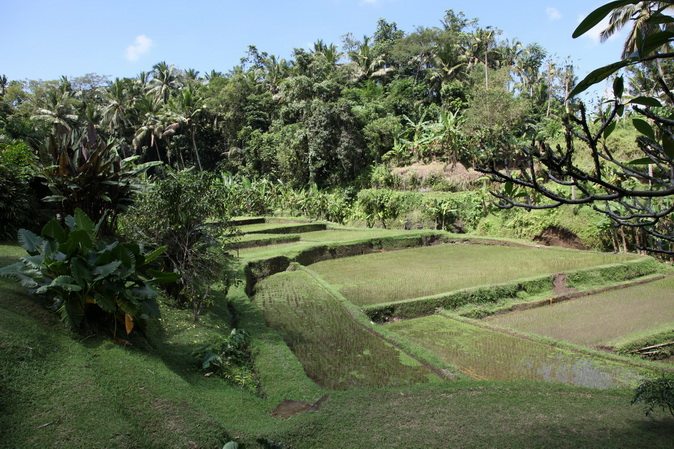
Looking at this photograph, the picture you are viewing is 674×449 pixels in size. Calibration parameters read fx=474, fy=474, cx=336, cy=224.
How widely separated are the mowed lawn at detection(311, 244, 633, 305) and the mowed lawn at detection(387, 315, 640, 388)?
194cm

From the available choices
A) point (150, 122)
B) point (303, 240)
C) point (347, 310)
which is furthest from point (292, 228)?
point (150, 122)

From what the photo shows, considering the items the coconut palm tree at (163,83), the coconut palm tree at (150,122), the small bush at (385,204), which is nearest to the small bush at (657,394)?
the small bush at (385,204)

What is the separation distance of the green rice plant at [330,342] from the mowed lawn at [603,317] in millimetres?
Answer: 2824

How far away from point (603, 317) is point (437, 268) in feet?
15.9

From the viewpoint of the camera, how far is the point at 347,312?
905cm

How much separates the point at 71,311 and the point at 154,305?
2.59 ft

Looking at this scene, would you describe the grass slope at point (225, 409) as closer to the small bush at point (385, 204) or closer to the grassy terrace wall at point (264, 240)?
the grassy terrace wall at point (264, 240)

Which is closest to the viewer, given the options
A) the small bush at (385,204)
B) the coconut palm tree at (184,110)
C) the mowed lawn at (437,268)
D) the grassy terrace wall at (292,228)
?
the mowed lawn at (437,268)

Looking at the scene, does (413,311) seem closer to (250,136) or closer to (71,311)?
(71,311)

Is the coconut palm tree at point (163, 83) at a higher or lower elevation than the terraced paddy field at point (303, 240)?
higher

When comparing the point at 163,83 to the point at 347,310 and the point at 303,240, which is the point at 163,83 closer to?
the point at 303,240

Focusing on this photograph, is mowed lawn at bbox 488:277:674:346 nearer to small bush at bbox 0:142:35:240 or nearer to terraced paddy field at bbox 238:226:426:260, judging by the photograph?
terraced paddy field at bbox 238:226:426:260

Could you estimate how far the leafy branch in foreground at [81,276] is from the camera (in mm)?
4367

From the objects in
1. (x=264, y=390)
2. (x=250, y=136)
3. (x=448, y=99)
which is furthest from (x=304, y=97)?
(x=264, y=390)
